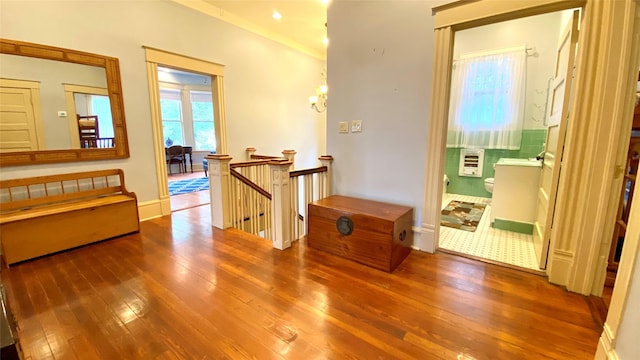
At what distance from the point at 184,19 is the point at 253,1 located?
97 cm

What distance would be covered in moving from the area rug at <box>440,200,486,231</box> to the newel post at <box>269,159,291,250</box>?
2090mm

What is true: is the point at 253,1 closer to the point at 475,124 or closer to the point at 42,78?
the point at 42,78

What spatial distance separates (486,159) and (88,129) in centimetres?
571

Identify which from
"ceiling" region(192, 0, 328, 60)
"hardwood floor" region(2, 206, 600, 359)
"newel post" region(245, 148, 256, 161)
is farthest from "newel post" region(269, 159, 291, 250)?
"ceiling" region(192, 0, 328, 60)

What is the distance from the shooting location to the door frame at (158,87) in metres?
3.38

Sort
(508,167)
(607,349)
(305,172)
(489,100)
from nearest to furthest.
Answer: (607,349)
(305,172)
(508,167)
(489,100)

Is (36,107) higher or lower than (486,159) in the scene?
higher

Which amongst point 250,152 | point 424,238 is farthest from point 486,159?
point 250,152

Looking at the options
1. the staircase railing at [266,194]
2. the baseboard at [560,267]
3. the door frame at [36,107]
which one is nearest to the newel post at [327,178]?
the staircase railing at [266,194]

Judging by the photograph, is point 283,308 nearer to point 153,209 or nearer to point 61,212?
point 61,212

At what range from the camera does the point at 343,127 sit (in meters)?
2.88

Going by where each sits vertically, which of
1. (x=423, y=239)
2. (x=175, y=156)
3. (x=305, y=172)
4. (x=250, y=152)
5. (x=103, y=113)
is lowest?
(x=423, y=239)

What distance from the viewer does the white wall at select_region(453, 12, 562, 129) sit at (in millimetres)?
3861

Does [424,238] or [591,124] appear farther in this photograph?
[424,238]
